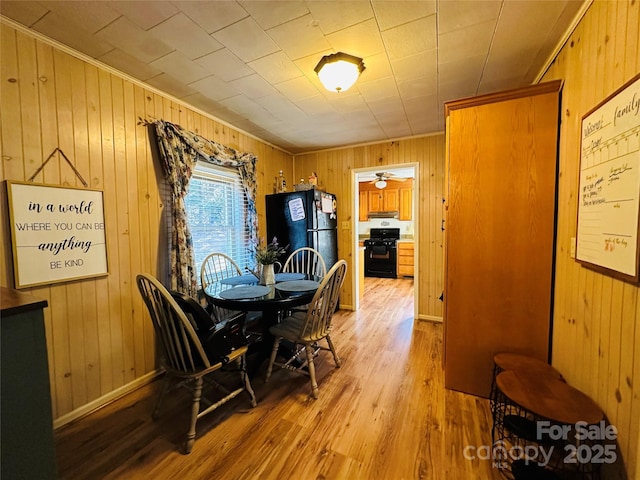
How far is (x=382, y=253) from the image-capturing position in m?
6.24

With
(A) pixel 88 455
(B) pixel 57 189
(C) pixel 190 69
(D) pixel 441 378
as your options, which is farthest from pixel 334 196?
(A) pixel 88 455

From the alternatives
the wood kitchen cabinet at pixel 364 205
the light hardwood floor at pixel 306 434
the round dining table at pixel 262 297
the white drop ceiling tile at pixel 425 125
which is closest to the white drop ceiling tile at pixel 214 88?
the round dining table at pixel 262 297

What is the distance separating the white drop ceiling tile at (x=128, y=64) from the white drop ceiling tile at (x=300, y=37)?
1.01 metres

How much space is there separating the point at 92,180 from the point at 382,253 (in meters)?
5.42

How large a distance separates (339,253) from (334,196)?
2.83 feet

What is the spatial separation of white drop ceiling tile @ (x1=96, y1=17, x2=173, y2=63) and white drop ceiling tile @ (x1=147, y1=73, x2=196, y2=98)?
0.76 ft

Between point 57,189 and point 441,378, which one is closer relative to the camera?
point 57,189

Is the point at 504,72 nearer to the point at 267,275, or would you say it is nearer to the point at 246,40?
the point at 246,40

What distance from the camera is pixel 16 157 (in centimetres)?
151

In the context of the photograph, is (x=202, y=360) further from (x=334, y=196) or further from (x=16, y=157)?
(x=334, y=196)

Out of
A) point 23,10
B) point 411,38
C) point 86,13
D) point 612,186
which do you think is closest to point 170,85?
point 86,13

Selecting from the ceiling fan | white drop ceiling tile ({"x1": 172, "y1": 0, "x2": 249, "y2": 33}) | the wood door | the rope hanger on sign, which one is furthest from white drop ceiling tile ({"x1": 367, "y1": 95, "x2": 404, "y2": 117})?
the ceiling fan

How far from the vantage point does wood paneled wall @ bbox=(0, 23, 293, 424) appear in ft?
5.01

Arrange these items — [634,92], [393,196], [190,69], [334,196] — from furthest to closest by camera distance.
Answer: [393,196]
[334,196]
[190,69]
[634,92]
